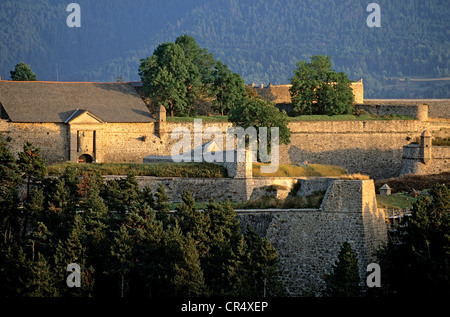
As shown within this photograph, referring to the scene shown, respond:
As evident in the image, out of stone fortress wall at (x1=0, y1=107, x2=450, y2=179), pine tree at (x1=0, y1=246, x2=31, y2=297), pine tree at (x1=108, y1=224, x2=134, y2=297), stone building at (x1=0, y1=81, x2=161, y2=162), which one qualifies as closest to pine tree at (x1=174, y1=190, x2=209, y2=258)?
pine tree at (x1=108, y1=224, x2=134, y2=297)

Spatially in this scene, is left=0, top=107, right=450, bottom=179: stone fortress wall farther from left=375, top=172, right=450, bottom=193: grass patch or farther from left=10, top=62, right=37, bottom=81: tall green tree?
left=10, top=62, right=37, bottom=81: tall green tree

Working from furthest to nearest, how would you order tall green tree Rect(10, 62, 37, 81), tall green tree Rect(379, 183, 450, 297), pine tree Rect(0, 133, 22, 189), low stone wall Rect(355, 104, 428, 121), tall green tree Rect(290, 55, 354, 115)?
tall green tree Rect(10, 62, 37, 81) < low stone wall Rect(355, 104, 428, 121) < tall green tree Rect(290, 55, 354, 115) < pine tree Rect(0, 133, 22, 189) < tall green tree Rect(379, 183, 450, 297)

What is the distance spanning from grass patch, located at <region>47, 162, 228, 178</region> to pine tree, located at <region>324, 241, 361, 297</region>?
10.9 m

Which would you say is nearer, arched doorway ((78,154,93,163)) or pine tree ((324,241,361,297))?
pine tree ((324,241,361,297))

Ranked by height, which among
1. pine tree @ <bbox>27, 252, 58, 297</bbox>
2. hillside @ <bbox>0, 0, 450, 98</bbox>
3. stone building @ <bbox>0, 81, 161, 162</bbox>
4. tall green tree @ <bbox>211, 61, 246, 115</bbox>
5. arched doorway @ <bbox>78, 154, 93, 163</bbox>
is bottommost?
pine tree @ <bbox>27, 252, 58, 297</bbox>

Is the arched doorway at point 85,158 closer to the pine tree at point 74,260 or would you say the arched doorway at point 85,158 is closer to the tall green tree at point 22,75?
the tall green tree at point 22,75

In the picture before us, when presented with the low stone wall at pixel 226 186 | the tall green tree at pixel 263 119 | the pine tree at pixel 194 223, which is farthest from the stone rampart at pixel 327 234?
the tall green tree at pixel 263 119

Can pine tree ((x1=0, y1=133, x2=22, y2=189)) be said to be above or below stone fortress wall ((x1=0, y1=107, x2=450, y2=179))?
below

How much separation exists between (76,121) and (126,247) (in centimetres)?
1659

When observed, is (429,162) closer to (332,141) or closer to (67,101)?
(332,141)

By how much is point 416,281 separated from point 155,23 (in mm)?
98212

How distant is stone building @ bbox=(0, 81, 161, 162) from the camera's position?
5506 centimetres

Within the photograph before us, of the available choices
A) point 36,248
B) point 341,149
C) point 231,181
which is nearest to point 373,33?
point 341,149

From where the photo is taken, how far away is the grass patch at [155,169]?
4825cm
